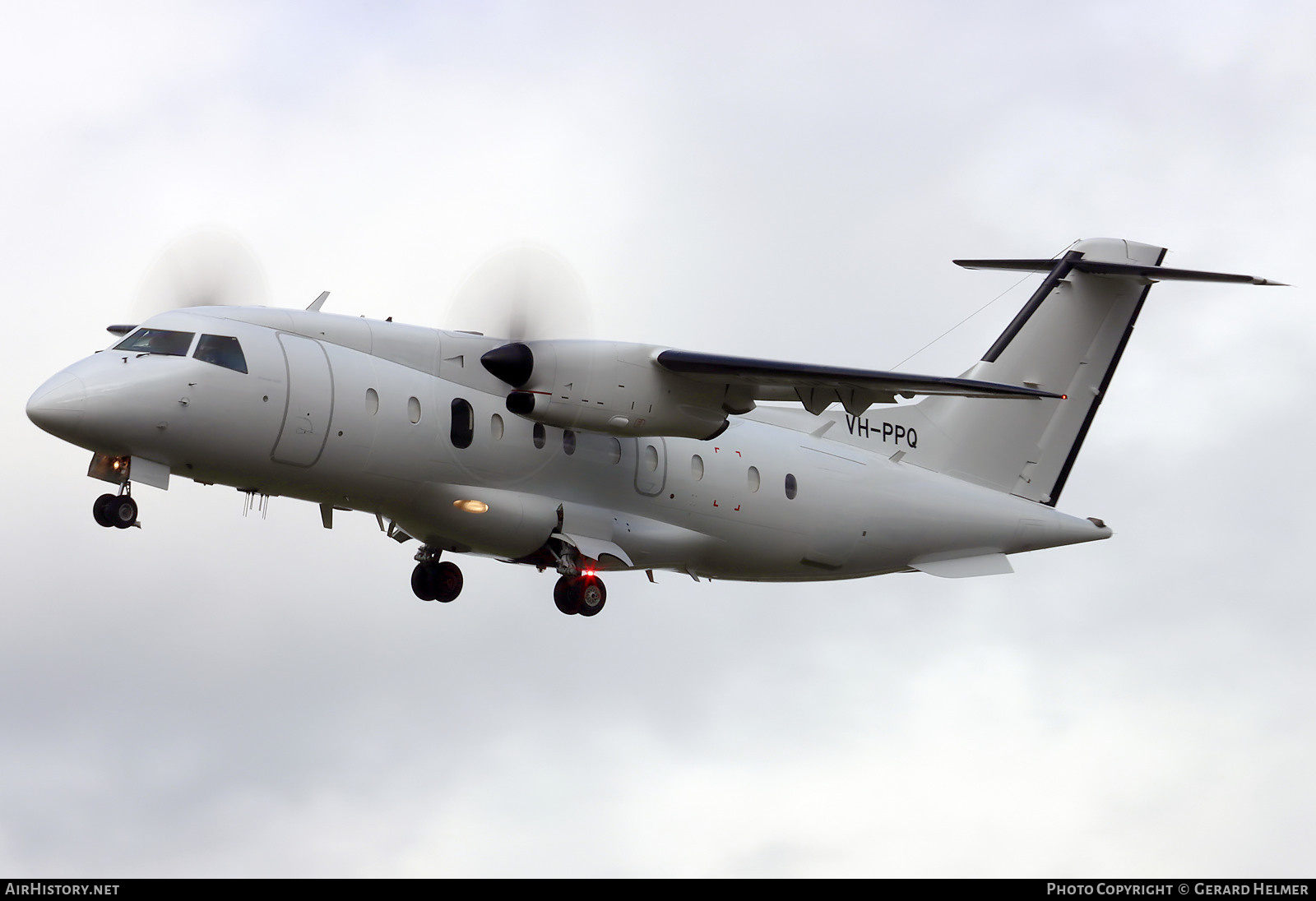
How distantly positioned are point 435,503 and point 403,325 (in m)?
1.98

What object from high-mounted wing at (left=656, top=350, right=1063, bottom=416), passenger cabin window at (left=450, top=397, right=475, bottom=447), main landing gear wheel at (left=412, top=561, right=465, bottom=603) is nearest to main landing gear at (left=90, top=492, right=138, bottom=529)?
passenger cabin window at (left=450, top=397, right=475, bottom=447)

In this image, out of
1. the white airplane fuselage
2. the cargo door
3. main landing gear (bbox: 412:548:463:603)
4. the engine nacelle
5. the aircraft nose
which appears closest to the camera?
the aircraft nose

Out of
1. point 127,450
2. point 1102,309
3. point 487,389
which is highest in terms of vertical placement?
point 1102,309

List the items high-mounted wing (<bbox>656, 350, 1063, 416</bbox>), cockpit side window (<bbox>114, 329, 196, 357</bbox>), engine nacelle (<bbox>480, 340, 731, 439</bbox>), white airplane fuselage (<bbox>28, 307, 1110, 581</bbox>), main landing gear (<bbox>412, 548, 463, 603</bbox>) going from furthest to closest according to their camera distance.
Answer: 1. main landing gear (<bbox>412, 548, 463, 603</bbox>)
2. high-mounted wing (<bbox>656, 350, 1063, 416</bbox>)
3. engine nacelle (<bbox>480, 340, 731, 439</bbox>)
4. cockpit side window (<bbox>114, 329, 196, 357</bbox>)
5. white airplane fuselage (<bbox>28, 307, 1110, 581</bbox>)

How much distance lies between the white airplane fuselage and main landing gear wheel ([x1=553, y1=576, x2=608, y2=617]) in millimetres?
274

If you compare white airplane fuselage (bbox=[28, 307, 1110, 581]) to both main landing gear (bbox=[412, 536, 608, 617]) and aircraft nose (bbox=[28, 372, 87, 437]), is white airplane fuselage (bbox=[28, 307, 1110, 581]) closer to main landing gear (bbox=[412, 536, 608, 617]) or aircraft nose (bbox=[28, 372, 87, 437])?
aircraft nose (bbox=[28, 372, 87, 437])

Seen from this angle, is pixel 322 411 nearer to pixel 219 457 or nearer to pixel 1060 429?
pixel 219 457

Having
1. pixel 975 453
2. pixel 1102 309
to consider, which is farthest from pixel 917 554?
pixel 1102 309

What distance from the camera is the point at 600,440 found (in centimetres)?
1680

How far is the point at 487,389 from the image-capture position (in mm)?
15875

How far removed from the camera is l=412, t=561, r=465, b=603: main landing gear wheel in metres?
17.7

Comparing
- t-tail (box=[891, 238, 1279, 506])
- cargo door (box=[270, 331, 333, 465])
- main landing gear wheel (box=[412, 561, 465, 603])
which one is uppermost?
t-tail (box=[891, 238, 1279, 506])

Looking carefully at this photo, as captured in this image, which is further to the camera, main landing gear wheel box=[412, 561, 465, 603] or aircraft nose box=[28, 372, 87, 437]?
main landing gear wheel box=[412, 561, 465, 603]

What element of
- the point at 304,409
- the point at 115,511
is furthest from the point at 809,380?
the point at 115,511
